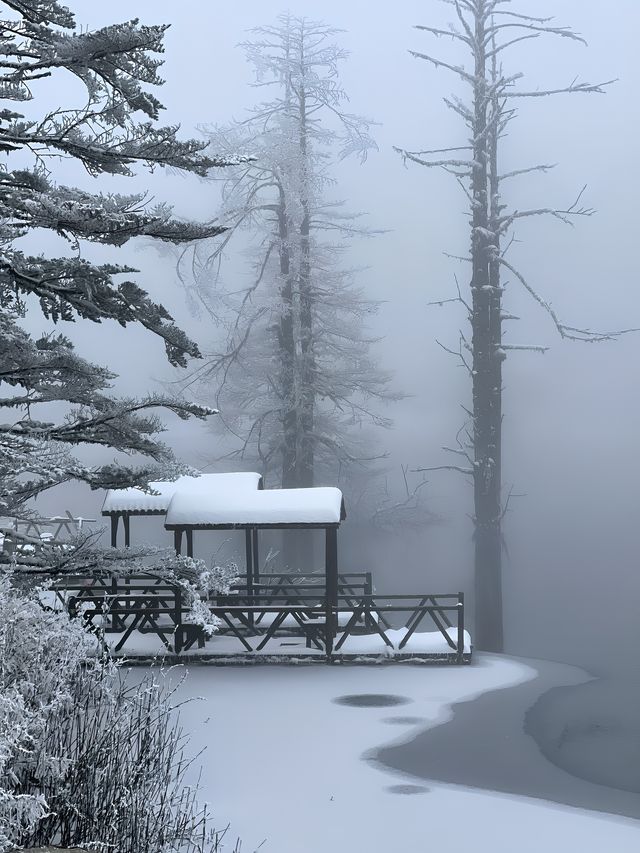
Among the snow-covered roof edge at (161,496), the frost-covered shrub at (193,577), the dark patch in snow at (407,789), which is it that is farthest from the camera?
the snow-covered roof edge at (161,496)

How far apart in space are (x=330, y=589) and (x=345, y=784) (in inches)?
296

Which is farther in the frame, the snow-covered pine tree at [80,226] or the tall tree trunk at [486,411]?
the tall tree trunk at [486,411]

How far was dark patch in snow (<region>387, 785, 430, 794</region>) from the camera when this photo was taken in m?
11.2

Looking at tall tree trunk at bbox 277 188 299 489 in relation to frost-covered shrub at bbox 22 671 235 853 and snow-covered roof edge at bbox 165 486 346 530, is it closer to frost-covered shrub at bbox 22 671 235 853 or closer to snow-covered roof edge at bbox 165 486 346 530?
snow-covered roof edge at bbox 165 486 346 530

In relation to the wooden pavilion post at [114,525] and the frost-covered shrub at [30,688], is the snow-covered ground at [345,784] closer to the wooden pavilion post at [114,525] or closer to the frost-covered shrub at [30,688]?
the frost-covered shrub at [30,688]

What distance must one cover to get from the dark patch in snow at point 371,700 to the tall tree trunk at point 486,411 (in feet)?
27.6

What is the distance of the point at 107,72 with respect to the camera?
9547 millimetres

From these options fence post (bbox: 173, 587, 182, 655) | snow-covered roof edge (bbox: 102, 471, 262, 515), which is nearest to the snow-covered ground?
fence post (bbox: 173, 587, 182, 655)

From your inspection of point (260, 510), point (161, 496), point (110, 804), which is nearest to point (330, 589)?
point (260, 510)

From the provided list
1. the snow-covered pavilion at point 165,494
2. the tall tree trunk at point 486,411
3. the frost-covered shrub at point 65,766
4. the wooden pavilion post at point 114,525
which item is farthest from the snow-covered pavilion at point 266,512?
the frost-covered shrub at point 65,766

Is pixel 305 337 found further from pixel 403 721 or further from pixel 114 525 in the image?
pixel 403 721

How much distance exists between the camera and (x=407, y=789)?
444 inches

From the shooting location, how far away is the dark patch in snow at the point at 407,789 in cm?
1118

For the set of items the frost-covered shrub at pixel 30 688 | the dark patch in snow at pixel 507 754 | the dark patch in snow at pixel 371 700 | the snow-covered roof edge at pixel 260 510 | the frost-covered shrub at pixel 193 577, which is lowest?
the dark patch in snow at pixel 507 754
